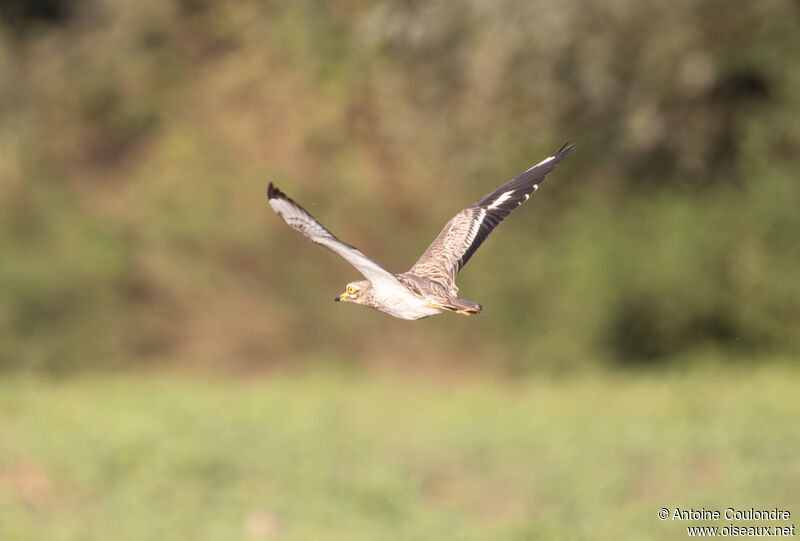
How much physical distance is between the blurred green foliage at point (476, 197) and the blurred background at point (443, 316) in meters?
0.04

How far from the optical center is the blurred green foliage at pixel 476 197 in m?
16.1

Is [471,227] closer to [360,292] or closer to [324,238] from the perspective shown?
[360,292]

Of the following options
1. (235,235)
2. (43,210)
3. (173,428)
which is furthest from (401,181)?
(173,428)

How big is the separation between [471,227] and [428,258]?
0.40 metres

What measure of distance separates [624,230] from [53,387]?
7.94 meters

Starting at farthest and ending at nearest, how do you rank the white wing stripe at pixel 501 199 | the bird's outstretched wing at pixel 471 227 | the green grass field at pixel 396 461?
the green grass field at pixel 396 461 → the white wing stripe at pixel 501 199 → the bird's outstretched wing at pixel 471 227

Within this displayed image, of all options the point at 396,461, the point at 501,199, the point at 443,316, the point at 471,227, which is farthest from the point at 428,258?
the point at 443,316

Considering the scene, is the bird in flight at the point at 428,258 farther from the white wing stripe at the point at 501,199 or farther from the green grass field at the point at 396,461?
the green grass field at the point at 396,461

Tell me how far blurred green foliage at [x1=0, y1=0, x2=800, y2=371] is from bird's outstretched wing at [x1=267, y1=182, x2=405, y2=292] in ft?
38.1

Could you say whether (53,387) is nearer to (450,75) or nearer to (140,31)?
(450,75)

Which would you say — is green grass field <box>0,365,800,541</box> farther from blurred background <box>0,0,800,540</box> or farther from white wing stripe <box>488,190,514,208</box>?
white wing stripe <box>488,190,514,208</box>

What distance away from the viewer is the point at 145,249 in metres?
19.3

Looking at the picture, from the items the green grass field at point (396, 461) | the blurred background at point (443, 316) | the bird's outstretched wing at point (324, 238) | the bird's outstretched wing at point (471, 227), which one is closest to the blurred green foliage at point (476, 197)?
the blurred background at point (443, 316)

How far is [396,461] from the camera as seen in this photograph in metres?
13.6
